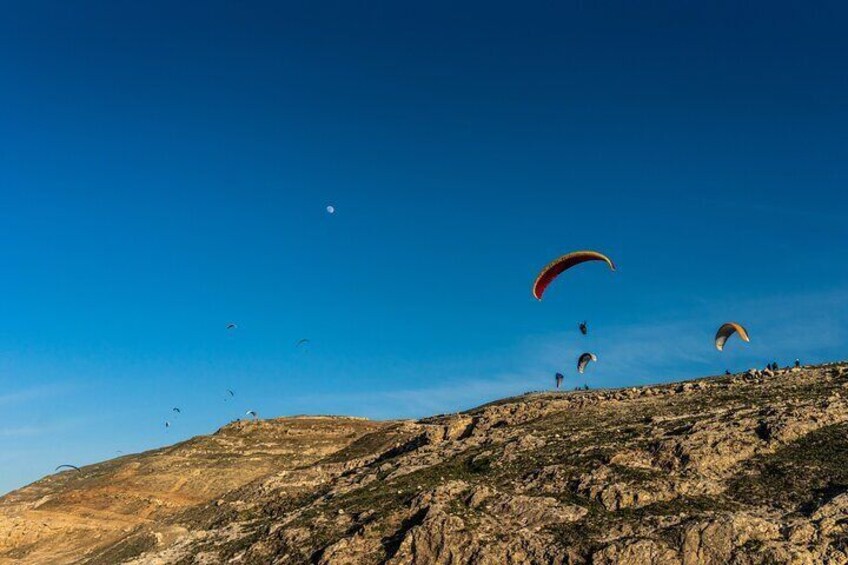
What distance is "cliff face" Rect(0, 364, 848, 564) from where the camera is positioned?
1934 centimetres

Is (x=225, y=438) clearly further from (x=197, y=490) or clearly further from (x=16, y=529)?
(x=16, y=529)

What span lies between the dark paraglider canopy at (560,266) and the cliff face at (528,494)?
23.4 feet

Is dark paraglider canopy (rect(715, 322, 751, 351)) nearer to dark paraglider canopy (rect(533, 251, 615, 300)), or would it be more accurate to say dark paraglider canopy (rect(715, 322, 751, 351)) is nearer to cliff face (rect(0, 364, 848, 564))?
cliff face (rect(0, 364, 848, 564))

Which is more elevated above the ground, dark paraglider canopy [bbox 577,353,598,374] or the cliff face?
dark paraglider canopy [bbox 577,353,598,374]

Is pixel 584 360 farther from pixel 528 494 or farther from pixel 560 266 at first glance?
pixel 528 494

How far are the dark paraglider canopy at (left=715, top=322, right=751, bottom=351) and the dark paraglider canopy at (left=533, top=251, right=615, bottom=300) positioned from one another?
1162 cm

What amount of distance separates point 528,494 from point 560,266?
1646cm

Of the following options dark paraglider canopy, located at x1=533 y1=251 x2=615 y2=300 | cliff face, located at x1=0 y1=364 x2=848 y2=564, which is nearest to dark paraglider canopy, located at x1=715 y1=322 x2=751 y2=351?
cliff face, located at x1=0 y1=364 x2=848 y2=564

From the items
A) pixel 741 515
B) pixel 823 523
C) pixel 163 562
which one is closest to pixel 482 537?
pixel 741 515

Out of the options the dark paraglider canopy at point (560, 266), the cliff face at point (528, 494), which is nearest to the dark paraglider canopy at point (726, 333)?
the cliff face at point (528, 494)

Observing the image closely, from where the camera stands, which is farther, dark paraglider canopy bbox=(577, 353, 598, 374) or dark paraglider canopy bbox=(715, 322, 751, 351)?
dark paraglider canopy bbox=(577, 353, 598, 374)

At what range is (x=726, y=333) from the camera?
41.9m

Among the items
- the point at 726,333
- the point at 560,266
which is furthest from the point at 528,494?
the point at 726,333

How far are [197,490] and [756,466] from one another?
31.4 meters
